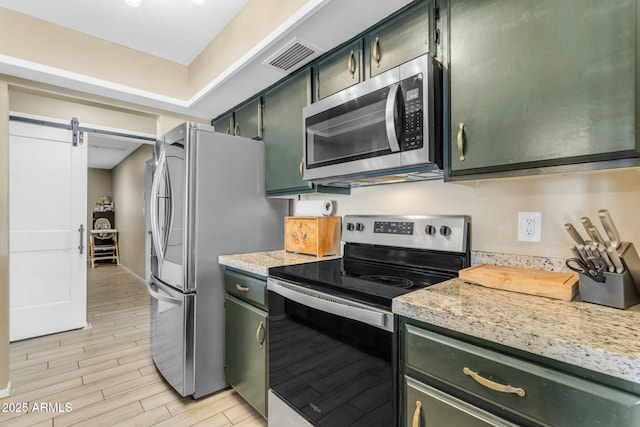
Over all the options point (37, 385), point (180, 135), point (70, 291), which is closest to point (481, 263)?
point (180, 135)

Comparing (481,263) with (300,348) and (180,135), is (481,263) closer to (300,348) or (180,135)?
(300,348)

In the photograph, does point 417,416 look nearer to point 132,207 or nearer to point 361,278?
point 361,278

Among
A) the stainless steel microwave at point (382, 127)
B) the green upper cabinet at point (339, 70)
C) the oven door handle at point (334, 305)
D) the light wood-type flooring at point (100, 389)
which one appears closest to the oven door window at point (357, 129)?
the stainless steel microwave at point (382, 127)

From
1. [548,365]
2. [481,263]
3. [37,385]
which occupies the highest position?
[481,263]

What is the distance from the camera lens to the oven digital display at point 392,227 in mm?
1581

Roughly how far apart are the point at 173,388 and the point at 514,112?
8.11ft

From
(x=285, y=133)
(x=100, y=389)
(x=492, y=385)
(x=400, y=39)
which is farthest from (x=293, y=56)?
(x=100, y=389)

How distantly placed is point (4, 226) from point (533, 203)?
302cm

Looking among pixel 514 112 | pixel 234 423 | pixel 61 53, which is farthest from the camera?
pixel 61 53

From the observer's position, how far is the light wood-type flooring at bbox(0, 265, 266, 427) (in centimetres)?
176

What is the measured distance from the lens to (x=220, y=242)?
6.48 ft

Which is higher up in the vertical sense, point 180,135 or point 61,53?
point 61,53

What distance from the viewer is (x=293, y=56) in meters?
1.80

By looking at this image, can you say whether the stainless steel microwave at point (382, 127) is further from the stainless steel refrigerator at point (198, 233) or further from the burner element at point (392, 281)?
the stainless steel refrigerator at point (198, 233)
